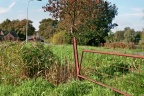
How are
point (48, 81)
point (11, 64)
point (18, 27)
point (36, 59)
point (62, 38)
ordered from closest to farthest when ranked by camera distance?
1. point (48, 81)
2. point (11, 64)
3. point (36, 59)
4. point (62, 38)
5. point (18, 27)

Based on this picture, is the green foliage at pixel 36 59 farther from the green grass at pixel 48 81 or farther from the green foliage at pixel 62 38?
the green foliage at pixel 62 38

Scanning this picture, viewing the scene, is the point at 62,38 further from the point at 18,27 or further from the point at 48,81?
the point at 48,81

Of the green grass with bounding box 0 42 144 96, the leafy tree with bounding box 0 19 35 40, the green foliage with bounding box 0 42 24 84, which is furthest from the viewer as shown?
the leafy tree with bounding box 0 19 35 40

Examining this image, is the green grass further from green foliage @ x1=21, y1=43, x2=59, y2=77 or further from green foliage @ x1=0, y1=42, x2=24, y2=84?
green foliage @ x1=21, y1=43, x2=59, y2=77

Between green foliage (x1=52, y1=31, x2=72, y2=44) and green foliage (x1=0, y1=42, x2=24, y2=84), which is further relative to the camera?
green foliage (x1=52, y1=31, x2=72, y2=44)

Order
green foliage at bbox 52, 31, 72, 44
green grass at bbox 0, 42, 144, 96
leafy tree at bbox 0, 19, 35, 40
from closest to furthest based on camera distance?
green grass at bbox 0, 42, 144, 96 < green foliage at bbox 52, 31, 72, 44 < leafy tree at bbox 0, 19, 35, 40

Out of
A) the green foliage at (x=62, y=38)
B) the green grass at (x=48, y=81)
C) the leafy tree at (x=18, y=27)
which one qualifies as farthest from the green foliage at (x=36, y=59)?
the leafy tree at (x=18, y=27)

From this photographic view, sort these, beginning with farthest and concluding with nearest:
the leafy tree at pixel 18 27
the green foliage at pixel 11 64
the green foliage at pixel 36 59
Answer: the leafy tree at pixel 18 27 → the green foliage at pixel 36 59 → the green foliage at pixel 11 64

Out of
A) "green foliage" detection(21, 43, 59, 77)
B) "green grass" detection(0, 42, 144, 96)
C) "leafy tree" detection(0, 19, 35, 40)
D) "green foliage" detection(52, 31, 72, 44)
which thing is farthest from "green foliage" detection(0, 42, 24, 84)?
"leafy tree" detection(0, 19, 35, 40)

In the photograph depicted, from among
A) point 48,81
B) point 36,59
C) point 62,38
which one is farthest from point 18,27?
point 48,81

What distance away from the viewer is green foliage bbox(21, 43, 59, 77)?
316 inches

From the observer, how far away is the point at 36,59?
818 cm

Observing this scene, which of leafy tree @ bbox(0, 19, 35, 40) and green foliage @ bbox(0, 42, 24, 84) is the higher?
leafy tree @ bbox(0, 19, 35, 40)

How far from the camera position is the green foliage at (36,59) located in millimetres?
8031
